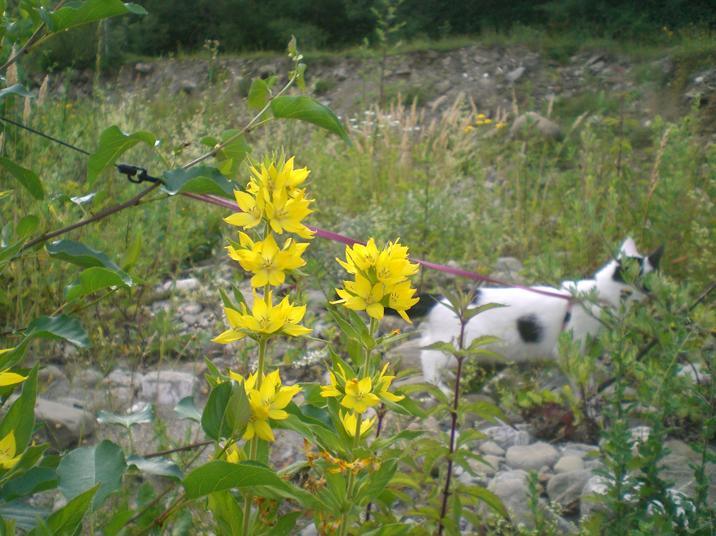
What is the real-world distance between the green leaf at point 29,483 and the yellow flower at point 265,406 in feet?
0.81

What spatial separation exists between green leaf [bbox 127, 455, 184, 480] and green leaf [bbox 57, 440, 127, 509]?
7cm

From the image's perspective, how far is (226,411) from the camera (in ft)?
2.91

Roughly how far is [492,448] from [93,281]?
1.88 metres

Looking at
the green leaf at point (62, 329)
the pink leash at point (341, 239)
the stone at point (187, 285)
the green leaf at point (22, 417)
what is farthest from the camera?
the stone at point (187, 285)

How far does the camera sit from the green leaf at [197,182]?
1139mm

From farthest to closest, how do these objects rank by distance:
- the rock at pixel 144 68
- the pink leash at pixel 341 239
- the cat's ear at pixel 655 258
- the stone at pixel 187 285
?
1. the rock at pixel 144 68
2. the stone at pixel 187 285
3. the cat's ear at pixel 655 258
4. the pink leash at pixel 341 239

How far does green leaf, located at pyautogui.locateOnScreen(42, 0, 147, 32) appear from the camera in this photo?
1.18 m

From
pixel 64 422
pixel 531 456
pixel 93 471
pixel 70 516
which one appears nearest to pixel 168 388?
pixel 64 422

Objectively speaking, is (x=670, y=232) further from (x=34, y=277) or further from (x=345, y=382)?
(x=345, y=382)

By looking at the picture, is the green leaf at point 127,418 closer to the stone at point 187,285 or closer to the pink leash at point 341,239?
the pink leash at point 341,239

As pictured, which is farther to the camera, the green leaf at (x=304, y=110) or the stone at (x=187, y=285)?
the stone at (x=187, y=285)

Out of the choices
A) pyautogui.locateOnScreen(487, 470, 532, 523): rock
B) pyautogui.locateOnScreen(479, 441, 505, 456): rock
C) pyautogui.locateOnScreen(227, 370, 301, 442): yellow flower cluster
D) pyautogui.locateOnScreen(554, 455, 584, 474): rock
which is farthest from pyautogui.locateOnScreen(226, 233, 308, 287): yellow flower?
pyautogui.locateOnScreen(479, 441, 505, 456): rock

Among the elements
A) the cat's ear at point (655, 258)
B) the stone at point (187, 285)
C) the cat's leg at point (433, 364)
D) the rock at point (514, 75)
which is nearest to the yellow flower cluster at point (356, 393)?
the cat's leg at point (433, 364)

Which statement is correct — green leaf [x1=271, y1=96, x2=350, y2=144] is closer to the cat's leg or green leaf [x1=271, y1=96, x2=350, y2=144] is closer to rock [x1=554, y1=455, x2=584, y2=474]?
rock [x1=554, y1=455, x2=584, y2=474]
